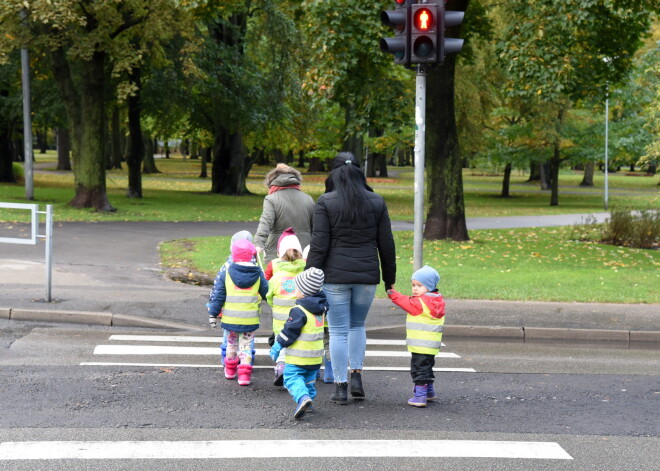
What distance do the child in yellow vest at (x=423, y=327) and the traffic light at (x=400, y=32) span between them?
3457mm

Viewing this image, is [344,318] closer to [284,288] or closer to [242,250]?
[284,288]

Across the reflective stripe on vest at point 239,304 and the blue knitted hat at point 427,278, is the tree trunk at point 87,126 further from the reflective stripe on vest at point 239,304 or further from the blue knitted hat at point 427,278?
the blue knitted hat at point 427,278

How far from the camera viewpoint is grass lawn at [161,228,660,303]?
12.4m

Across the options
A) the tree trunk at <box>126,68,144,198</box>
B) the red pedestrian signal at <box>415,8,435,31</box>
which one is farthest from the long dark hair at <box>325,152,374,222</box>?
the tree trunk at <box>126,68,144,198</box>

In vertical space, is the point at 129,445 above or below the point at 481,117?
A: below

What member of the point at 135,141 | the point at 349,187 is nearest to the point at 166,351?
the point at 349,187

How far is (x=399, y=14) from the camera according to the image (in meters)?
9.34

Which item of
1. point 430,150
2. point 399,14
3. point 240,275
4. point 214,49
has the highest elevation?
point 214,49

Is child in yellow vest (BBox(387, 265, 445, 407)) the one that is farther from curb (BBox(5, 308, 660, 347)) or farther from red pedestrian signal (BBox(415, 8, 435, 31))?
red pedestrian signal (BBox(415, 8, 435, 31))

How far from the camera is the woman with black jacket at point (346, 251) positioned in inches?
264

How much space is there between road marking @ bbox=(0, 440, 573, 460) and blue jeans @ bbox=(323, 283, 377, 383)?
1.16 metres

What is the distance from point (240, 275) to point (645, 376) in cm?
410

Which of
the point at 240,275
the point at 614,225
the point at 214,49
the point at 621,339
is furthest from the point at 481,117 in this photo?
the point at 240,275

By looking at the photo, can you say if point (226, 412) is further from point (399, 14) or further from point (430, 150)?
point (430, 150)
